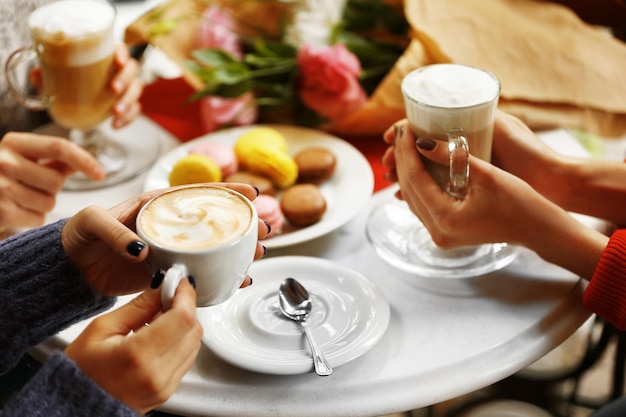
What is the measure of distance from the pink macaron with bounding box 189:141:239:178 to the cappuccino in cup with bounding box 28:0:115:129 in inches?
8.5

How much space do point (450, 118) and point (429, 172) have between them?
0.34 feet

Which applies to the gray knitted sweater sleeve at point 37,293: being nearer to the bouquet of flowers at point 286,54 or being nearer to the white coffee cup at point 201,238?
the white coffee cup at point 201,238

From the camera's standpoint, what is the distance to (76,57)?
1.23 m

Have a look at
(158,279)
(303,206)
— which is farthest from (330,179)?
(158,279)

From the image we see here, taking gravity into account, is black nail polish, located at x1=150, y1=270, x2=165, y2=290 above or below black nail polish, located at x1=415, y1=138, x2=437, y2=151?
above

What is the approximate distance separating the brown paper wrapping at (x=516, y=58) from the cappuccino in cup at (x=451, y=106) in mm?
310

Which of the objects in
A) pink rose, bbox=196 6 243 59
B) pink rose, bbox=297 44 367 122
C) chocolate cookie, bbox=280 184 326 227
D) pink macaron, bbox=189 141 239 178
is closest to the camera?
chocolate cookie, bbox=280 184 326 227

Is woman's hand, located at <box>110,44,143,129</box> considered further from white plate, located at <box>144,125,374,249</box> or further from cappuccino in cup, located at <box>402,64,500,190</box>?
cappuccino in cup, located at <box>402,64,500,190</box>

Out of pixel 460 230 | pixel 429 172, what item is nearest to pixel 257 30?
pixel 429 172

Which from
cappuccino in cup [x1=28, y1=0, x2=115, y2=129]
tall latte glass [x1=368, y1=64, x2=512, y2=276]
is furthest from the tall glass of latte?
tall latte glass [x1=368, y1=64, x2=512, y2=276]

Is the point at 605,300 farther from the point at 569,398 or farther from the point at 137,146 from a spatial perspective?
the point at 137,146

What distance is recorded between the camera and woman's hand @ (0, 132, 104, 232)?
1.10 m

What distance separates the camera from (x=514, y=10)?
151 cm

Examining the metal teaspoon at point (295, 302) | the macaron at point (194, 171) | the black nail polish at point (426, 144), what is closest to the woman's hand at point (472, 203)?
the black nail polish at point (426, 144)
